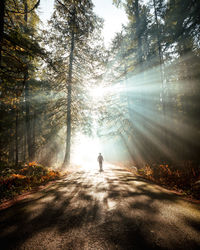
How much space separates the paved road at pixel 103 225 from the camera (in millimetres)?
1832

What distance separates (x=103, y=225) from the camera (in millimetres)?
2266

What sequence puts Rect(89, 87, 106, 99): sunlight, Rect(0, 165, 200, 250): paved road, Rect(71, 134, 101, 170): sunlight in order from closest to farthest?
Rect(0, 165, 200, 250): paved road → Rect(89, 87, 106, 99): sunlight → Rect(71, 134, 101, 170): sunlight

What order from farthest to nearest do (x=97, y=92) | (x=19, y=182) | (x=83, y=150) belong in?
(x=83, y=150) → (x=97, y=92) → (x=19, y=182)

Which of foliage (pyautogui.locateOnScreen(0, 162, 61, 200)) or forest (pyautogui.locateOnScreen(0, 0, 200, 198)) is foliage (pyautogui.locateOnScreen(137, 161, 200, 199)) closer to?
forest (pyautogui.locateOnScreen(0, 0, 200, 198))

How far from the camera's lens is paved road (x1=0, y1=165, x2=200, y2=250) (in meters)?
1.83

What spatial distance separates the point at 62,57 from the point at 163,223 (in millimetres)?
14701

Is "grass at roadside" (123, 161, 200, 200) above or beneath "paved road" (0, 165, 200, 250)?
beneath

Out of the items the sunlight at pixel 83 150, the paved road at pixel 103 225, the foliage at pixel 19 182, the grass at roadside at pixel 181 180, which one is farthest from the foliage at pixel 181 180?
the sunlight at pixel 83 150

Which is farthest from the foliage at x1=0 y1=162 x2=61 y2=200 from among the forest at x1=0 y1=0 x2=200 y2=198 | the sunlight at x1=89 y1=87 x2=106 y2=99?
the sunlight at x1=89 y1=87 x2=106 y2=99

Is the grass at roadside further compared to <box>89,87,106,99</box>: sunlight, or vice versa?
<box>89,87,106,99</box>: sunlight

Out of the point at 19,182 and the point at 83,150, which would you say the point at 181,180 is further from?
the point at 83,150

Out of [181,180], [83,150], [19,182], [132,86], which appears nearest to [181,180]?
[181,180]

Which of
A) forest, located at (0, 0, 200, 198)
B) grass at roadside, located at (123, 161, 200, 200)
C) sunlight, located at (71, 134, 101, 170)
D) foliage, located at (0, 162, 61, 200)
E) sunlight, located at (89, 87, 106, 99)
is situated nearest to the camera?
grass at roadside, located at (123, 161, 200, 200)

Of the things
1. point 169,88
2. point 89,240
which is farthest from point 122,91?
point 89,240
